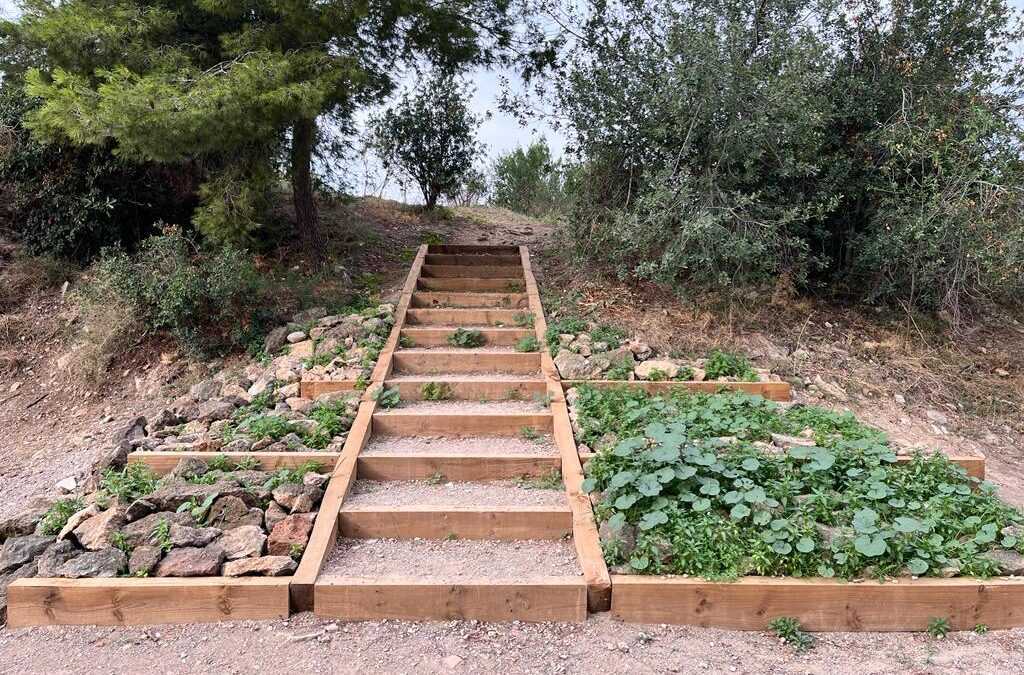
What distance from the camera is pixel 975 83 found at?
5887mm

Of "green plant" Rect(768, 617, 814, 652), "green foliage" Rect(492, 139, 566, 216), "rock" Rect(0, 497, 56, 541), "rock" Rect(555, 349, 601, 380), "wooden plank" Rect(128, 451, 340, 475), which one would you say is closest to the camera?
"green plant" Rect(768, 617, 814, 652)

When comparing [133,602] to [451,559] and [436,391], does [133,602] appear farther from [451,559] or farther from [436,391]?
[436,391]

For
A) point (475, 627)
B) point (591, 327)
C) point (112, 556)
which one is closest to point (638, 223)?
point (591, 327)

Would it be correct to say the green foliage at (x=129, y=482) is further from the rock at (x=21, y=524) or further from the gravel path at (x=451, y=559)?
the gravel path at (x=451, y=559)

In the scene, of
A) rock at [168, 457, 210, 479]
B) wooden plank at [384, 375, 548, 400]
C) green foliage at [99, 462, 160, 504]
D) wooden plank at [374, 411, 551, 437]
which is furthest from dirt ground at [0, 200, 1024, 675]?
wooden plank at [374, 411, 551, 437]

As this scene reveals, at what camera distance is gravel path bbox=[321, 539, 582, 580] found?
10.3ft

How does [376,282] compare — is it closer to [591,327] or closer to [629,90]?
[591,327]

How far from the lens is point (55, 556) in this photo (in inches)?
122

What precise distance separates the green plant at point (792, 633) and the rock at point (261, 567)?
2180mm

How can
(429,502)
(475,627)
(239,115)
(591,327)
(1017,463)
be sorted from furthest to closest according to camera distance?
(591,327) < (239,115) < (1017,463) < (429,502) < (475,627)

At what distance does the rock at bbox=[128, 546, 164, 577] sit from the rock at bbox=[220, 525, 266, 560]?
0.92 feet

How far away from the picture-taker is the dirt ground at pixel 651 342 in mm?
2691

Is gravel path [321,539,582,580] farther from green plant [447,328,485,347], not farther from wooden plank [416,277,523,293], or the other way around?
wooden plank [416,277,523,293]

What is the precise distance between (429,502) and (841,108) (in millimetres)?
5284
